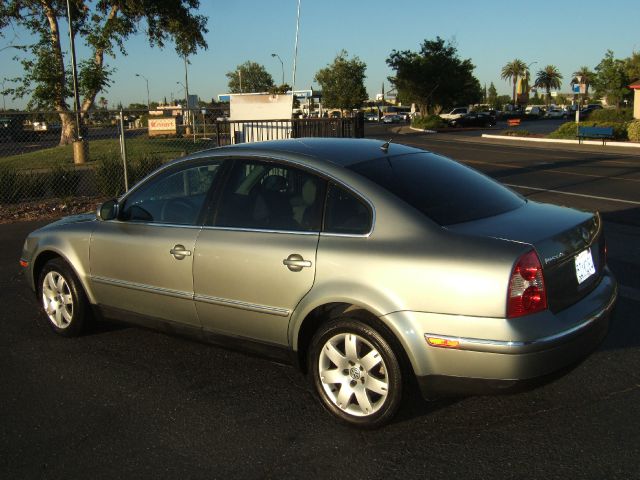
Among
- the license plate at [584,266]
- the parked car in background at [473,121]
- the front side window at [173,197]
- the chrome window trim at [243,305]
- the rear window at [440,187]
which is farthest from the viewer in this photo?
the parked car in background at [473,121]

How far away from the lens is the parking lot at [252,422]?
315 centimetres

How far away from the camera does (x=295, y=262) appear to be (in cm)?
361

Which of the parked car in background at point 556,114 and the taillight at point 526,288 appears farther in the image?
the parked car in background at point 556,114

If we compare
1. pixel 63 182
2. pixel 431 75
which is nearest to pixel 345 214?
pixel 63 182

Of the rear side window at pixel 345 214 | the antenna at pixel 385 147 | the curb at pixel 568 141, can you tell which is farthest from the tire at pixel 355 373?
the curb at pixel 568 141

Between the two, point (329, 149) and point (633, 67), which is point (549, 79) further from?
point (329, 149)

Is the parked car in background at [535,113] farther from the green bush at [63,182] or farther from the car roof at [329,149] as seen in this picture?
the car roof at [329,149]

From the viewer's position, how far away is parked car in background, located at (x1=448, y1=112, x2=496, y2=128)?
5166cm

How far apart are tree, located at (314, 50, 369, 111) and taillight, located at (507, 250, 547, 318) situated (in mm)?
61887

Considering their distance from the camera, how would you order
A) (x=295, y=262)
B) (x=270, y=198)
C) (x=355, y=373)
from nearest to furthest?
(x=355, y=373), (x=295, y=262), (x=270, y=198)

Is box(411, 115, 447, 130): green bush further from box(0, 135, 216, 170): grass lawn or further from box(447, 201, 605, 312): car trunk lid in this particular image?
box(447, 201, 605, 312): car trunk lid

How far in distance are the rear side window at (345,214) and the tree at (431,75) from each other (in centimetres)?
5565

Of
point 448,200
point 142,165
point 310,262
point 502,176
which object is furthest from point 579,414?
point 502,176

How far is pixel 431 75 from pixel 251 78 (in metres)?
64.3
